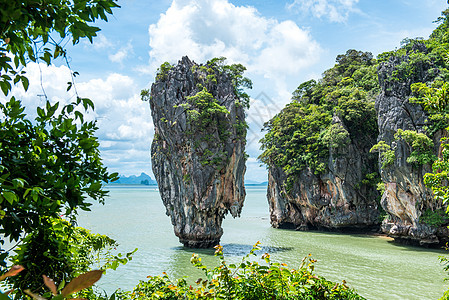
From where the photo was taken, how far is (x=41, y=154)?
1673 mm

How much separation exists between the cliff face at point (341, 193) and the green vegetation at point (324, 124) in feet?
1.73

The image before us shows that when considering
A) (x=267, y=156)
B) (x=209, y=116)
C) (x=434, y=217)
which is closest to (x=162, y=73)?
(x=209, y=116)

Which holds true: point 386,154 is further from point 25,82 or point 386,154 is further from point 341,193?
point 25,82

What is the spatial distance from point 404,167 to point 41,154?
808 inches

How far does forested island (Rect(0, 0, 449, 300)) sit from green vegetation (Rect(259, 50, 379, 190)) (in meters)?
0.10

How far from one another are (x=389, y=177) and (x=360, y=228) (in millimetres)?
7450

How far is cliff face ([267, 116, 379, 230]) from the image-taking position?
24.2 m

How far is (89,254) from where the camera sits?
139 inches

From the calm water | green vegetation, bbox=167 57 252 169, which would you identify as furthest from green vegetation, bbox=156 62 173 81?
the calm water

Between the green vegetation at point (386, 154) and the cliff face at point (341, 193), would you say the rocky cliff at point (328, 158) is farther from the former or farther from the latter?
the green vegetation at point (386, 154)

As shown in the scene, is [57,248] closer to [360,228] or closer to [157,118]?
[157,118]

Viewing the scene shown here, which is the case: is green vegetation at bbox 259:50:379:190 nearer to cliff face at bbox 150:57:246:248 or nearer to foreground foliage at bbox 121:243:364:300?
cliff face at bbox 150:57:246:248

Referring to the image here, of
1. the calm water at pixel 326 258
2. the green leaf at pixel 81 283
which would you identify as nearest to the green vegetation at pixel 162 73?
the calm water at pixel 326 258

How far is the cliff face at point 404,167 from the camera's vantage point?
1822 centimetres
